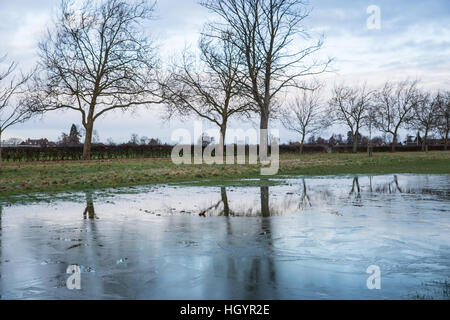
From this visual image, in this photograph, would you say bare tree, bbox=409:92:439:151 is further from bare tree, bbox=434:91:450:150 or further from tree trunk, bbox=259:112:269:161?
tree trunk, bbox=259:112:269:161

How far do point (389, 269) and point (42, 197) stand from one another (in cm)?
957

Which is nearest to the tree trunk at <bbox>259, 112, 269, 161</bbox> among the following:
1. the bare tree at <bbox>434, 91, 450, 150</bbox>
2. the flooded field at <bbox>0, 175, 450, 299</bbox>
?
the flooded field at <bbox>0, 175, 450, 299</bbox>

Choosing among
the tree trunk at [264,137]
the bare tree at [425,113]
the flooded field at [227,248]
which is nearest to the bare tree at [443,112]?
A: the bare tree at [425,113]

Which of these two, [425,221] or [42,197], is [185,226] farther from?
[42,197]

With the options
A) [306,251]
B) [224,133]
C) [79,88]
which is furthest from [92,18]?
[306,251]

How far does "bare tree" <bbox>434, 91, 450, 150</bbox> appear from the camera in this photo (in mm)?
65387

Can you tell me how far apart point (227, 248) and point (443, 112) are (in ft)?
227

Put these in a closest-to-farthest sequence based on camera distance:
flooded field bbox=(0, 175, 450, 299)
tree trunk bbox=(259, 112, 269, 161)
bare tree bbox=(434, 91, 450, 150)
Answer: flooded field bbox=(0, 175, 450, 299), tree trunk bbox=(259, 112, 269, 161), bare tree bbox=(434, 91, 450, 150)

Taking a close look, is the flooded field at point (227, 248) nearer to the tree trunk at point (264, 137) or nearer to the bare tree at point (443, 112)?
the tree trunk at point (264, 137)

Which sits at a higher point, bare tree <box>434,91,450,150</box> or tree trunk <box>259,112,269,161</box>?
bare tree <box>434,91,450,150</box>

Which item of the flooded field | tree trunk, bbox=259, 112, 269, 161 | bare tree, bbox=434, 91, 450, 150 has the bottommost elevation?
the flooded field

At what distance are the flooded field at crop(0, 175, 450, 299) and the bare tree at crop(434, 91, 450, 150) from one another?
62.0m

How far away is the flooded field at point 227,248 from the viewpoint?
4109 millimetres

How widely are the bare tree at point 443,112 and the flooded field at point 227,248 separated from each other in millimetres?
61951
